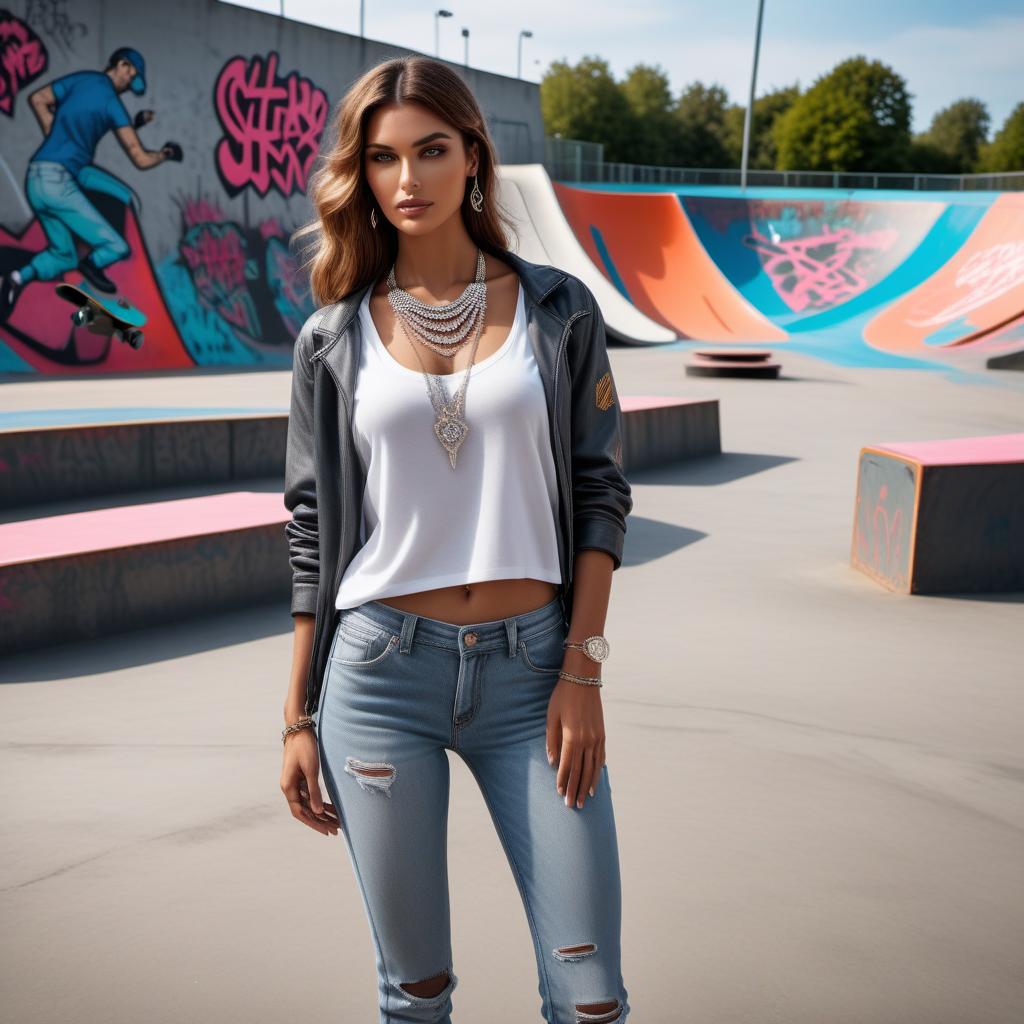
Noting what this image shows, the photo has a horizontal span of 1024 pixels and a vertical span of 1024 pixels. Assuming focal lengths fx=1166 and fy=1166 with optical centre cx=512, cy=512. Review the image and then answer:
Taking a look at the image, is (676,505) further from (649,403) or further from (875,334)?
(875,334)

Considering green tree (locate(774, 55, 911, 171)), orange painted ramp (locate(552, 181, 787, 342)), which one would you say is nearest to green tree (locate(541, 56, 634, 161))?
green tree (locate(774, 55, 911, 171))

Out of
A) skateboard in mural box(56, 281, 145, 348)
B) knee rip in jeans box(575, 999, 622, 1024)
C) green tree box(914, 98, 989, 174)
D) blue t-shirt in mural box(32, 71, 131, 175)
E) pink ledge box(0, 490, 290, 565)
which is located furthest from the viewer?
green tree box(914, 98, 989, 174)

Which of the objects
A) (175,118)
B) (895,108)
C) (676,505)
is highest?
(895,108)

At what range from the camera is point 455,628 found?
1.77 meters

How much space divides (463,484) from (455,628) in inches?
8.8

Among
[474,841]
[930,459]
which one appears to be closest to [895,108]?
[930,459]

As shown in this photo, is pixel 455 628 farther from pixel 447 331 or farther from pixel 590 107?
pixel 590 107

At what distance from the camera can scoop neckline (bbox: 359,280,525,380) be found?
1.83 m

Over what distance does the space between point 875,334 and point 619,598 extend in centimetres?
2007

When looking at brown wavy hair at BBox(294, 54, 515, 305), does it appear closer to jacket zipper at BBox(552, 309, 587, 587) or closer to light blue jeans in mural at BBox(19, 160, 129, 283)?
jacket zipper at BBox(552, 309, 587, 587)

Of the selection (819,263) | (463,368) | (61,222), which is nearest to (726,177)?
(819,263)

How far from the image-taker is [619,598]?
650 centimetres

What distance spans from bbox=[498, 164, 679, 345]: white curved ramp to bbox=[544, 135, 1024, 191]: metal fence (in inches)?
248

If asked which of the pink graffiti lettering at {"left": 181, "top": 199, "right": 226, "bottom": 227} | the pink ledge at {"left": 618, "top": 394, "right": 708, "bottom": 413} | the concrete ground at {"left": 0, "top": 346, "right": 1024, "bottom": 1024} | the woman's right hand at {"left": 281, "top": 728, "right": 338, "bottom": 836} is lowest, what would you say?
the concrete ground at {"left": 0, "top": 346, "right": 1024, "bottom": 1024}
